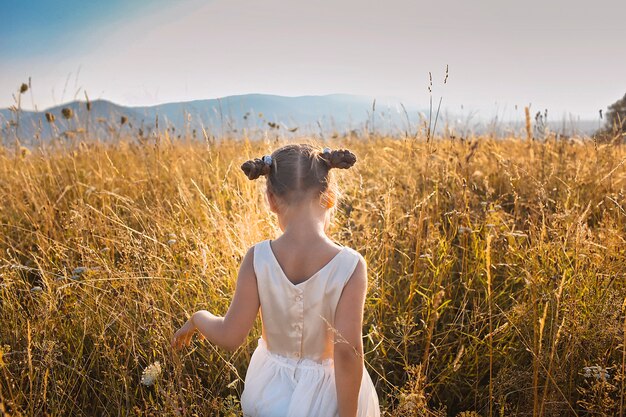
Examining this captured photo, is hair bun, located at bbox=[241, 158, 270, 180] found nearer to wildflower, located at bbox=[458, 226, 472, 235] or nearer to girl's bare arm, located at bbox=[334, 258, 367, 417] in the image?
girl's bare arm, located at bbox=[334, 258, 367, 417]

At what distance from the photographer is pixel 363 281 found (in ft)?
5.81

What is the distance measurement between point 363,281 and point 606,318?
116cm

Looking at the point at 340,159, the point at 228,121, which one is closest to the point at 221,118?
the point at 228,121

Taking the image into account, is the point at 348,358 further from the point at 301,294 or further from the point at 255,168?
the point at 255,168

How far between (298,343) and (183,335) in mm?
455

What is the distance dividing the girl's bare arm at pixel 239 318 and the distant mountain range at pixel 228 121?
6.93 feet

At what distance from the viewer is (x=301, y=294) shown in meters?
1.79

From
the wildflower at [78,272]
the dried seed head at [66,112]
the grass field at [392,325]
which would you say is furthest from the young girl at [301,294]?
the dried seed head at [66,112]

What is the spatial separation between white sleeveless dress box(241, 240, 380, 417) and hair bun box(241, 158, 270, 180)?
9.4 inches

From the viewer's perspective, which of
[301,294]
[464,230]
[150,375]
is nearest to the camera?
[301,294]

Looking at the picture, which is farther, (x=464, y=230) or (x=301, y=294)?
(x=464, y=230)

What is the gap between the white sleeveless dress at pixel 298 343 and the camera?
177cm

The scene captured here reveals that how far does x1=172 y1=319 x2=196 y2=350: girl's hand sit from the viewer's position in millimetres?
1967

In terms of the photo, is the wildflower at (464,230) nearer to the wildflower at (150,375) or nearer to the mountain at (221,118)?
the mountain at (221,118)
